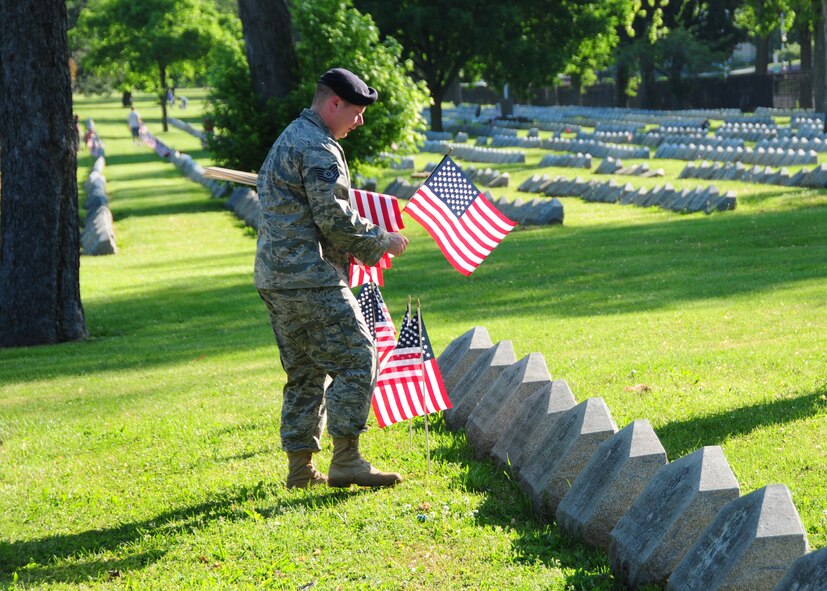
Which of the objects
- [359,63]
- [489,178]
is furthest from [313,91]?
[489,178]

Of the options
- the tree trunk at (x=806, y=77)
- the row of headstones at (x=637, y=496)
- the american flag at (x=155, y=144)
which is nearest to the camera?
the row of headstones at (x=637, y=496)

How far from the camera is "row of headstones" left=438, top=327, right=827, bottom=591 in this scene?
3.98m

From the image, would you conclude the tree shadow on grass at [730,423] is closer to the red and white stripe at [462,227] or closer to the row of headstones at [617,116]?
the red and white stripe at [462,227]

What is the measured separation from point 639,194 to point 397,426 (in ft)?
58.1

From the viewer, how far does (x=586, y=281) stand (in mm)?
14266

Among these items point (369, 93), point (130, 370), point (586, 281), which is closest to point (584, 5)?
point (586, 281)

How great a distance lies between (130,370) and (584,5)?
132 ft

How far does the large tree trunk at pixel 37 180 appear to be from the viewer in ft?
39.7

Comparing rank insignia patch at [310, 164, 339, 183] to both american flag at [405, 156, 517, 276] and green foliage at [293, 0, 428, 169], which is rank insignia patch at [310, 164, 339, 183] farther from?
green foliage at [293, 0, 428, 169]

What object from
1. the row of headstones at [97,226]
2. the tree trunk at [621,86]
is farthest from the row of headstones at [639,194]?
the tree trunk at [621,86]

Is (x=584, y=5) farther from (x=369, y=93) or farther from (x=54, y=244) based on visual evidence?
(x=369, y=93)

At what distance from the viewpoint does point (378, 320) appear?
7195 mm

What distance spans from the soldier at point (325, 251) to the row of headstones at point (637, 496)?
880 mm

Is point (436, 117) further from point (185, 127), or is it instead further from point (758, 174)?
point (758, 174)
